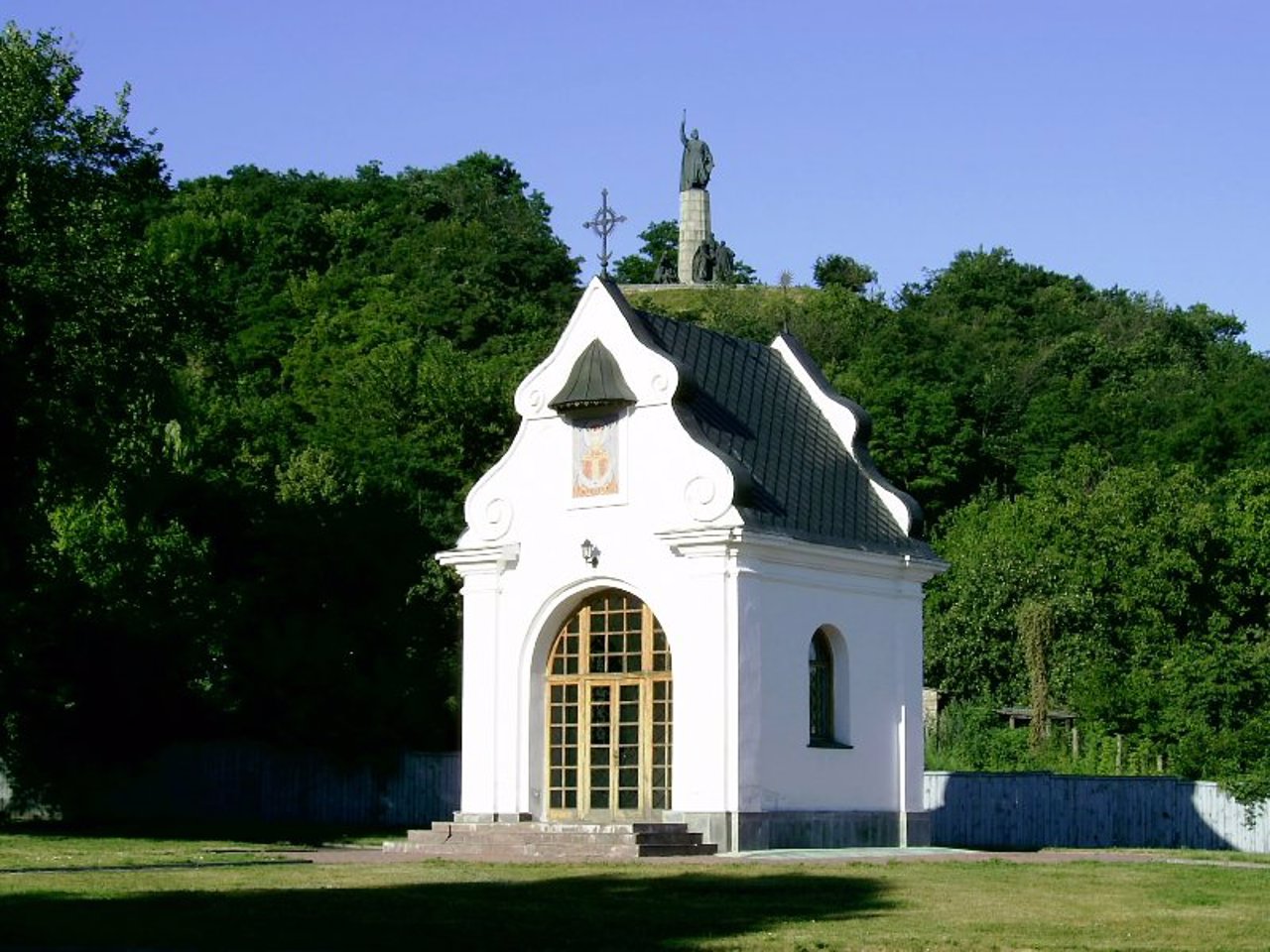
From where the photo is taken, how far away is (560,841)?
3102 centimetres

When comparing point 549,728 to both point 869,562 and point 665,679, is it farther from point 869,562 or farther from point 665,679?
point 869,562

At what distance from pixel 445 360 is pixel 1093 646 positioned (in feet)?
84.2

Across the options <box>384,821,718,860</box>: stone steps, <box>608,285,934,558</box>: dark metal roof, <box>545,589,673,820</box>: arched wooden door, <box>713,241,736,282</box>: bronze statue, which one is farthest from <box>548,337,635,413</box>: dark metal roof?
<box>713,241,736,282</box>: bronze statue

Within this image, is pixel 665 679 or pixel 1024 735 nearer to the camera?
pixel 665 679

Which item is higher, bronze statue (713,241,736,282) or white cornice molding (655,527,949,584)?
bronze statue (713,241,736,282)

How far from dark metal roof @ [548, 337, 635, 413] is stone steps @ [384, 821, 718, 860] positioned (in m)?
6.51

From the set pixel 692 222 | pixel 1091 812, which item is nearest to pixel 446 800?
pixel 1091 812

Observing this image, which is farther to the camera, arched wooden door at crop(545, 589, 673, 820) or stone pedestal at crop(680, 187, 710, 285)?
stone pedestal at crop(680, 187, 710, 285)

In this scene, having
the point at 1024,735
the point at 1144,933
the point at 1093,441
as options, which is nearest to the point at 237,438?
the point at 1024,735

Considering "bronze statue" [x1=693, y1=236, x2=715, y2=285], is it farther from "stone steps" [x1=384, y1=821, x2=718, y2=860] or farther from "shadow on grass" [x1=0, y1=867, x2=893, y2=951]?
"shadow on grass" [x1=0, y1=867, x2=893, y2=951]

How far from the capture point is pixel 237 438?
200 feet

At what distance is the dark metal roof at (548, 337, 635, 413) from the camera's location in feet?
111

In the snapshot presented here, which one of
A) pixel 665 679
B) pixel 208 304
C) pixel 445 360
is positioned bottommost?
pixel 665 679

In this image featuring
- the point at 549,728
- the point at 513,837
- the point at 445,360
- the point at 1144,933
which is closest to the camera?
the point at 1144,933
